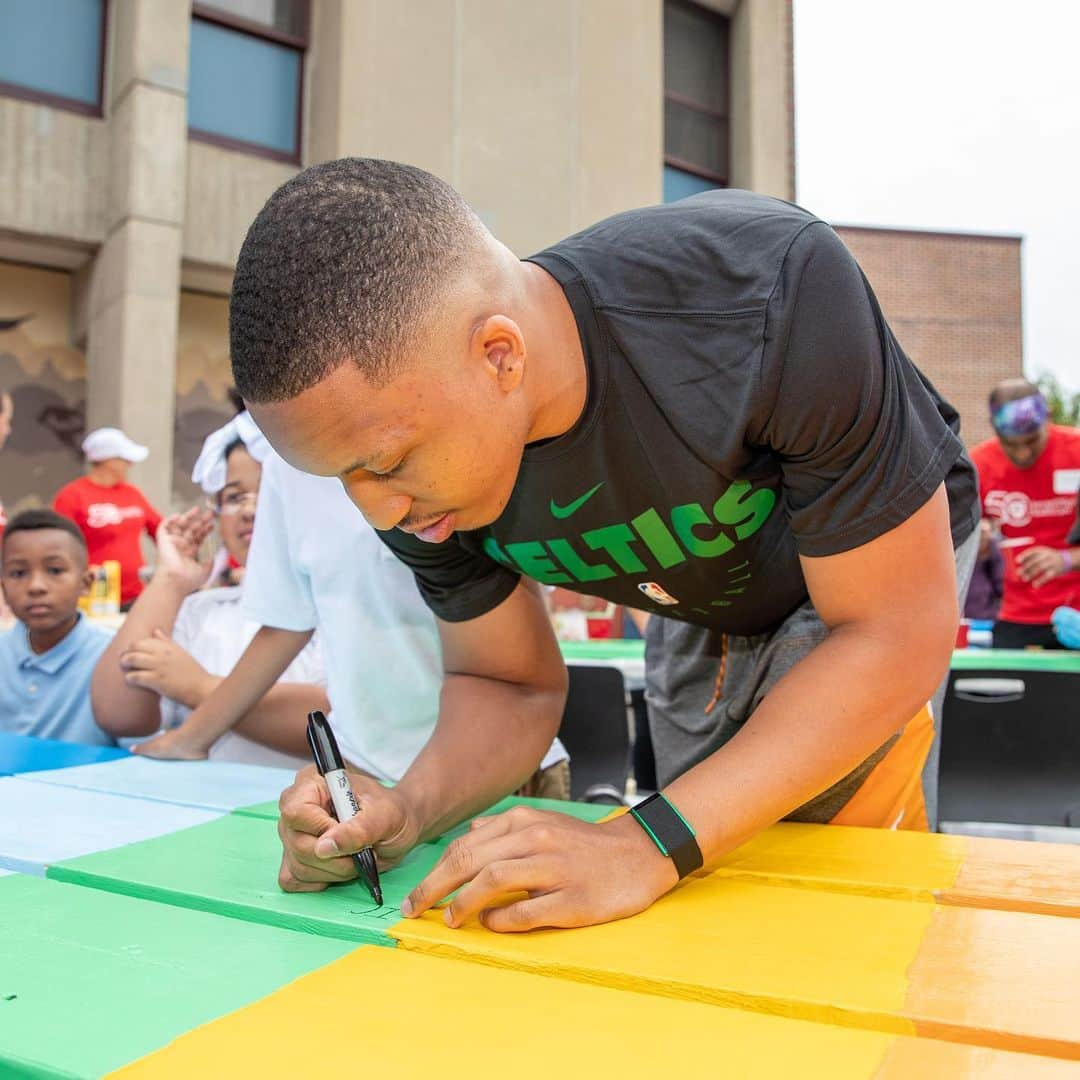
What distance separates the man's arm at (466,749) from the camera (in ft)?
3.66

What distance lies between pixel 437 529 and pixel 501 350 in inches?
8.2

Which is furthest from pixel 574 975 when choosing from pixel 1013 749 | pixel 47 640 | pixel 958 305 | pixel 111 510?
pixel 958 305

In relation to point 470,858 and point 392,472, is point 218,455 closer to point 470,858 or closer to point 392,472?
point 392,472

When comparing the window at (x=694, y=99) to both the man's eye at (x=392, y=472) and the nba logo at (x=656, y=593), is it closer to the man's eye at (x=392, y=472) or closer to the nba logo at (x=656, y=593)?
the nba logo at (x=656, y=593)

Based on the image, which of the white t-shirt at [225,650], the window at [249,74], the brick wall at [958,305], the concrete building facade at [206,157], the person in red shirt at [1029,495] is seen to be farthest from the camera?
the brick wall at [958,305]

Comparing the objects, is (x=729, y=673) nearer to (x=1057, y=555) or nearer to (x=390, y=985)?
(x=390, y=985)

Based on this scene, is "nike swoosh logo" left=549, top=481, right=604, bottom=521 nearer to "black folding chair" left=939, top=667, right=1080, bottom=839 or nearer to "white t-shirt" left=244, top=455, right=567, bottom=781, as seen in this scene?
"white t-shirt" left=244, top=455, right=567, bottom=781

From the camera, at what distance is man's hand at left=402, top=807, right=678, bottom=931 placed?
0.97 metres

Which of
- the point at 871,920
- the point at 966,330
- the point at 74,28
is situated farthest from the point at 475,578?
the point at 966,330

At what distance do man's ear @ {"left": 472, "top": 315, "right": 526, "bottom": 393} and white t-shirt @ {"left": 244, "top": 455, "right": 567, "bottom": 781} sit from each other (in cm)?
90

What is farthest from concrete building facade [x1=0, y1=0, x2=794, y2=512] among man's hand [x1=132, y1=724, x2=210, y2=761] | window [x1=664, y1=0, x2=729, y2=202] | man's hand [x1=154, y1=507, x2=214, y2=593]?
man's hand [x1=132, y1=724, x2=210, y2=761]

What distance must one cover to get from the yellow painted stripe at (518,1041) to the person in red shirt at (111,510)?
212 inches

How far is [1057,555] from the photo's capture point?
13.4ft

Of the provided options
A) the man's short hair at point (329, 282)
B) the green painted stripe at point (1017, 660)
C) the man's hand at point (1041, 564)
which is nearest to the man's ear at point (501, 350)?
the man's short hair at point (329, 282)
